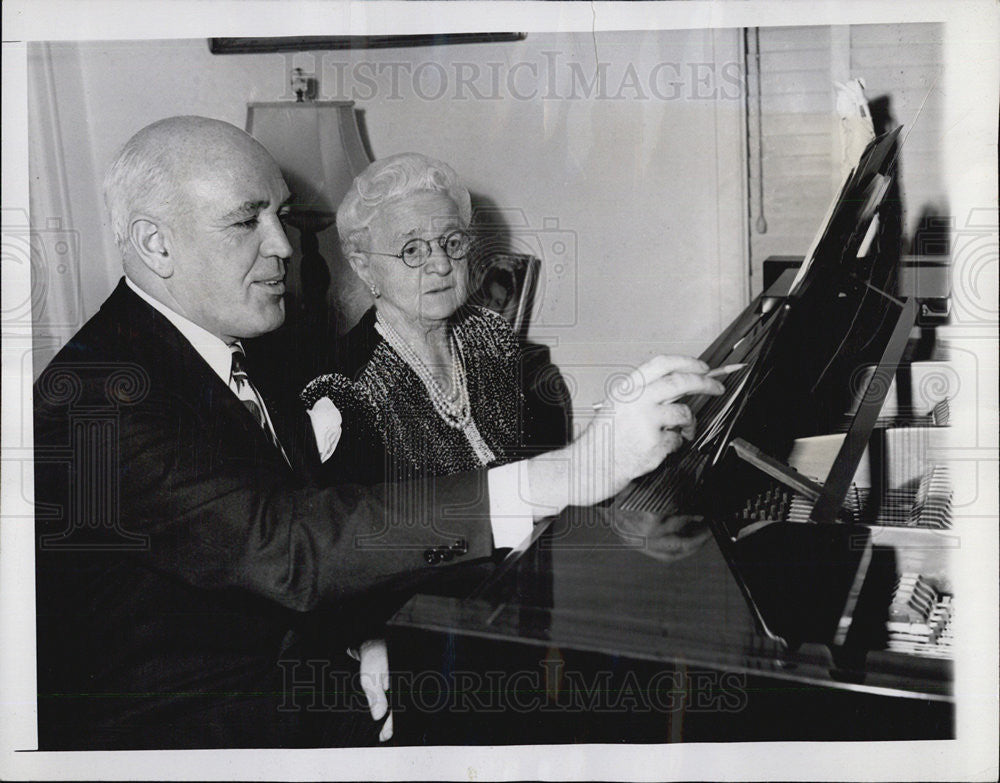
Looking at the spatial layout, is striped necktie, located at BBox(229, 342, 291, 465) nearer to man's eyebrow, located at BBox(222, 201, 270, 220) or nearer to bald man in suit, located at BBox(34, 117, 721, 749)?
bald man in suit, located at BBox(34, 117, 721, 749)

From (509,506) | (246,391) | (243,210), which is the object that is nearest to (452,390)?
(509,506)

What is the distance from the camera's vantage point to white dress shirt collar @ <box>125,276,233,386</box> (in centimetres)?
146

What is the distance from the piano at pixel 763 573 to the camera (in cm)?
145

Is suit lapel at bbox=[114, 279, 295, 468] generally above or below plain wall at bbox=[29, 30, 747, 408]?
below

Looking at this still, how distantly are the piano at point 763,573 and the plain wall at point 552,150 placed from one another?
0.45 feet

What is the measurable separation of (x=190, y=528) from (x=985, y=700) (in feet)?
4.28

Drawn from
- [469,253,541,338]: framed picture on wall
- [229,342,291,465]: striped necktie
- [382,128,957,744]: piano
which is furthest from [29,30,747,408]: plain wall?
[229,342,291,465]: striped necktie

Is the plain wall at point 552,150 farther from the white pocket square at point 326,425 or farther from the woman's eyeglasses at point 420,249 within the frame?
the white pocket square at point 326,425

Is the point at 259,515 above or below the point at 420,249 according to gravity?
below

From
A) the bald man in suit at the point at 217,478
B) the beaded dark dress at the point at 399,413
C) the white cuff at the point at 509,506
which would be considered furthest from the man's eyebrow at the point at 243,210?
the white cuff at the point at 509,506

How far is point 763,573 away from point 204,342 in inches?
36.6

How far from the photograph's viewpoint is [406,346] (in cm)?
147

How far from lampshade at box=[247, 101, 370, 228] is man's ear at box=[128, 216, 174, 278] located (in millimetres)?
205

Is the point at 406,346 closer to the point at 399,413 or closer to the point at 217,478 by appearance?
the point at 399,413
